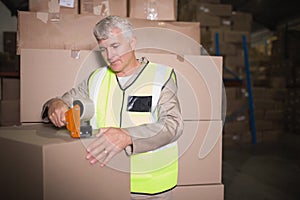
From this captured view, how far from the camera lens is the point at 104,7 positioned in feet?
5.51

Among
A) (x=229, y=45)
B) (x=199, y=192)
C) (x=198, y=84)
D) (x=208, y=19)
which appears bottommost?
(x=199, y=192)

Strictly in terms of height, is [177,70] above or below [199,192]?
above

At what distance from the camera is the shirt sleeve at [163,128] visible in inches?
36.6

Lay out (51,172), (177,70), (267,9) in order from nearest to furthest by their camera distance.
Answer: (51,172)
(177,70)
(267,9)

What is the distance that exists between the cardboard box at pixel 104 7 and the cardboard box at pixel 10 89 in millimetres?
779

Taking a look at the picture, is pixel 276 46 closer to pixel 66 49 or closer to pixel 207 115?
pixel 207 115

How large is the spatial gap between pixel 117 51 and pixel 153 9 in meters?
0.68

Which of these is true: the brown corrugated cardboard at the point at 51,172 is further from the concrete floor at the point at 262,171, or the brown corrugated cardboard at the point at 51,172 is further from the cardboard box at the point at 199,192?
the concrete floor at the point at 262,171

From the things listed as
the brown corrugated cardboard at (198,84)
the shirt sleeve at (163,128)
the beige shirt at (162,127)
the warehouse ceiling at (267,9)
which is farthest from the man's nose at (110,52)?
the warehouse ceiling at (267,9)

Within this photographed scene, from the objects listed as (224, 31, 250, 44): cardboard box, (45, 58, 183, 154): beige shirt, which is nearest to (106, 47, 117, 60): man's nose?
(45, 58, 183, 154): beige shirt

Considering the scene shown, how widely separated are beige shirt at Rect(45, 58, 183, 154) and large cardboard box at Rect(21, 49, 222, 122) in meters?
0.21

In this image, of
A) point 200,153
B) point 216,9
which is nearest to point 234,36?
point 216,9

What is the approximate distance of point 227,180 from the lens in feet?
9.87

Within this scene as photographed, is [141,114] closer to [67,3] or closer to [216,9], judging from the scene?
[67,3]
